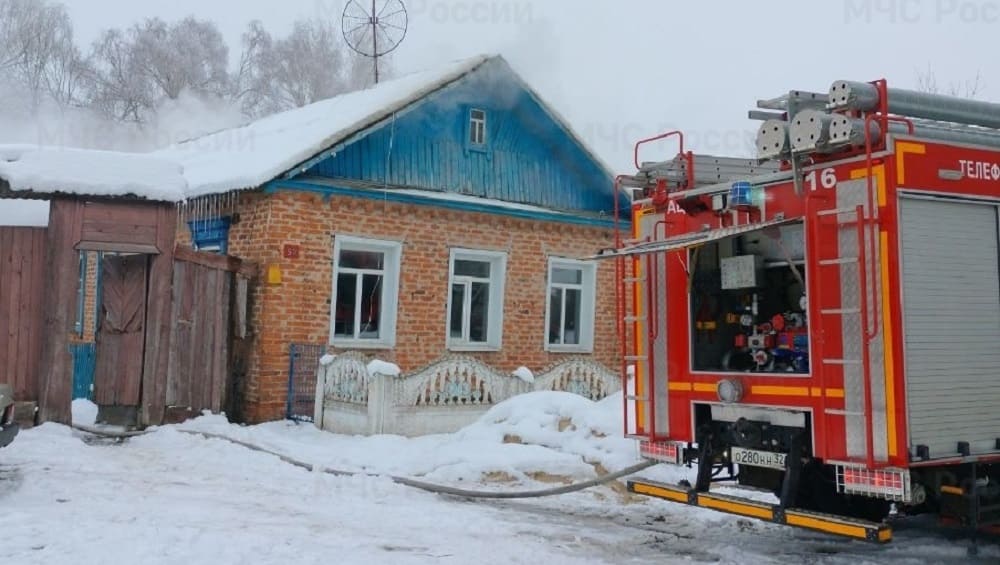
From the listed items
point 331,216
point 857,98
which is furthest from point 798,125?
point 331,216

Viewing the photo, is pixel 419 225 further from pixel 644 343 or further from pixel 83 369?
pixel 644 343

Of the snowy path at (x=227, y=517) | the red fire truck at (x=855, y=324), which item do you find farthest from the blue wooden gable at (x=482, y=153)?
the red fire truck at (x=855, y=324)

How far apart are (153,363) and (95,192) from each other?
213 centimetres

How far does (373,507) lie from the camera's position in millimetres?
8062

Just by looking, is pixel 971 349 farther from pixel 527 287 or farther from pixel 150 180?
pixel 527 287

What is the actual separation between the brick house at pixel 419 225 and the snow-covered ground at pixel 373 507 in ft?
8.77

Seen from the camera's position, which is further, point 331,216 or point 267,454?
point 331,216

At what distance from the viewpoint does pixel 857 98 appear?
6094 mm

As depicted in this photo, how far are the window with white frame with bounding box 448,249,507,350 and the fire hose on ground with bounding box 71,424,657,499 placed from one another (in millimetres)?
5080

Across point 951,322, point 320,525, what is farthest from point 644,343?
point 320,525

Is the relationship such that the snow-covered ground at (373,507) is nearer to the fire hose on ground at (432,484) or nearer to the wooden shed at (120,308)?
the fire hose on ground at (432,484)

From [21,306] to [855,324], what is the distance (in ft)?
29.4

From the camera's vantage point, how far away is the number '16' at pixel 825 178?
629 centimetres

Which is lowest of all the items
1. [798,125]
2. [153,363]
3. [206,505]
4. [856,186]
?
[206,505]
